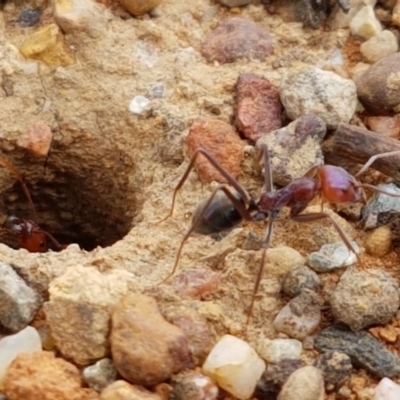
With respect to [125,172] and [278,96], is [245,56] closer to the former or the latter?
[278,96]

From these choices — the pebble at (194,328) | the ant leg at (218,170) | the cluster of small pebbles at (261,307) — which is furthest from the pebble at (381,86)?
the pebble at (194,328)

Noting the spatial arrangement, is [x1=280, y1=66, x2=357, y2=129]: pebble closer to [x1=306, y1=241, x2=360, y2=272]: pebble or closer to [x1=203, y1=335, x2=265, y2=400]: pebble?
[x1=306, y1=241, x2=360, y2=272]: pebble

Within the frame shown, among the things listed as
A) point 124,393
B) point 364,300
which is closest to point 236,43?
point 364,300

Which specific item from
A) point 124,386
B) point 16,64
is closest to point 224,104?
point 16,64

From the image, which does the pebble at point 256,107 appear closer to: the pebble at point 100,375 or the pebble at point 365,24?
the pebble at point 365,24

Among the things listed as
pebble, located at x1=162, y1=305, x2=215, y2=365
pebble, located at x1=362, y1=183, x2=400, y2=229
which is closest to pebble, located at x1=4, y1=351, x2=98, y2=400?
pebble, located at x1=162, y1=305, x2=215, y2=365
